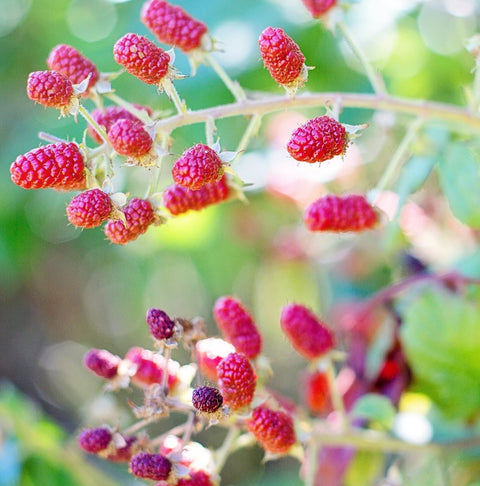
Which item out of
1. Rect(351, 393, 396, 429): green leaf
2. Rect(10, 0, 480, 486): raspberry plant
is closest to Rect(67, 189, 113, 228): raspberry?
Rect(10, 0, 480, 486): raspberry plant

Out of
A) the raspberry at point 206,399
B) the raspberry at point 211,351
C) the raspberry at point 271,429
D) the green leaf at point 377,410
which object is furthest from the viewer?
the green leaf at point 377,410

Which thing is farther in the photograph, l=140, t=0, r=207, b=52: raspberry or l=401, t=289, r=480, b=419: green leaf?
l=401, t=289, r=480, b=419: green leaf

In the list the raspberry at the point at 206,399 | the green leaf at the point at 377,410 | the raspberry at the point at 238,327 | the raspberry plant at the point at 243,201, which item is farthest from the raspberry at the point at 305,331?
the raspberry at the point at 206,399

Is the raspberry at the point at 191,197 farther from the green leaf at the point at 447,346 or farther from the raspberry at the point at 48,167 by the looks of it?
the green leaf at the point at 447,346

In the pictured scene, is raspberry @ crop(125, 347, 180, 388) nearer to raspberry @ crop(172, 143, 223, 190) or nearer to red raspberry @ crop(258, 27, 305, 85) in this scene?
raspberry @ crop(172, 143, 223, 190)

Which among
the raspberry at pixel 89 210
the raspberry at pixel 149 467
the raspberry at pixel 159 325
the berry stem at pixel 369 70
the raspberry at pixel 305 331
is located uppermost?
the berry stem at pixel 369 70

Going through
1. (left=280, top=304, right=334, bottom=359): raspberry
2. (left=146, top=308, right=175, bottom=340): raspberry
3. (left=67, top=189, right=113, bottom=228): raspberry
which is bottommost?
(left=280, top=304, right=334, bottom=359): raspberry

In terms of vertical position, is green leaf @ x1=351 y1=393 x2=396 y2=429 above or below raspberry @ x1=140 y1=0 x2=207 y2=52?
below
